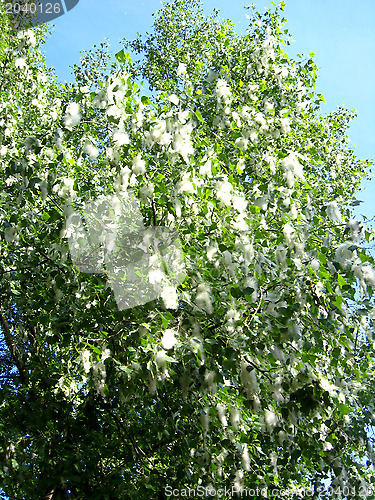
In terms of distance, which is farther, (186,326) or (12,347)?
(12,347)

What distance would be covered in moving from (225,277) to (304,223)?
0.84m

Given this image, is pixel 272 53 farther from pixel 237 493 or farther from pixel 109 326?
pixel 237 493

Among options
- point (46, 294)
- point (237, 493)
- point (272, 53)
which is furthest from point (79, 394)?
point (272, 53)

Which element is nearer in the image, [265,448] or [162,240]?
[162,240]

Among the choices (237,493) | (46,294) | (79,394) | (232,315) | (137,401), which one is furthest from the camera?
(79,394)

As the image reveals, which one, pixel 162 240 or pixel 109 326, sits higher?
pixel 162 240

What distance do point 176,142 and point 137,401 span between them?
226 centimetres

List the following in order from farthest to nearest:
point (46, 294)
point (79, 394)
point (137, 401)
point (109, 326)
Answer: point (79, 394)
point (137, 401)
point (46, 294)
point (109, 326)

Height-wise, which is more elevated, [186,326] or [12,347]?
[12,347]

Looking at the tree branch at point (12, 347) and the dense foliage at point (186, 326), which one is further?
the tree branch at point (12, 347)

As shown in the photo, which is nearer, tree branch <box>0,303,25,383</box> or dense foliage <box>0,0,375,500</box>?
dense foliage <box>0,0,375,500</box>

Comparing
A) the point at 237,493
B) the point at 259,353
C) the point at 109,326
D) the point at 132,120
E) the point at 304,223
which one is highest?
the point at 132,120

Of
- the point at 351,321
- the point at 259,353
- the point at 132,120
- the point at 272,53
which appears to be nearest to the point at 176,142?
the point at 132,120

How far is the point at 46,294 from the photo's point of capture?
402 cm
